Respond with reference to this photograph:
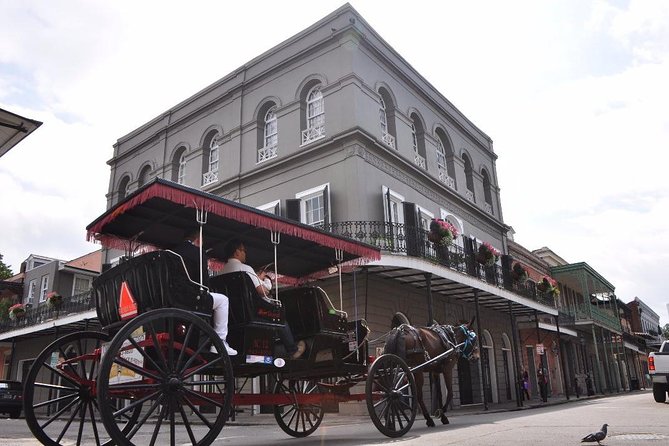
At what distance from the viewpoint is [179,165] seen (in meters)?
22.2

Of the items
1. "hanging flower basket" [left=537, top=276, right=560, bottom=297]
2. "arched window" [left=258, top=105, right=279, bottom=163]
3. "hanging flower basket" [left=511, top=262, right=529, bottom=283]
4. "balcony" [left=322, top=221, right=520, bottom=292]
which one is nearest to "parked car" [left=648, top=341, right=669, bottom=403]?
"balcony" [left=322, top=221, right=520, bottom=292]

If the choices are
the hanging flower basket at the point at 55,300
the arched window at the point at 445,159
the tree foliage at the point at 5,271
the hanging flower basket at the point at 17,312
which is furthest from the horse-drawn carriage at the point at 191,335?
the tree foliage at the point at 5,271

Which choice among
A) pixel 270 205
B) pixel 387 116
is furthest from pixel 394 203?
pixel 270 205

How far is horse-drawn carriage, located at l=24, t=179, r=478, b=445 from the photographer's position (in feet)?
15.3

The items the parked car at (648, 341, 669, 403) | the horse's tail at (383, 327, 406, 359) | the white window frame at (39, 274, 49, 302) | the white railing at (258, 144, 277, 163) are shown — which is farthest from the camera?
the white window frame at (39, 274, 49, 302)

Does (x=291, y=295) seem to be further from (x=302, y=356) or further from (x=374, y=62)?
(x=374, y=62)

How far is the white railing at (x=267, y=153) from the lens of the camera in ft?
61.6

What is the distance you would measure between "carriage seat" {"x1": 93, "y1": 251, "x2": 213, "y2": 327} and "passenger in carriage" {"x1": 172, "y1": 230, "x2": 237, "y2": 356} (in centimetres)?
13

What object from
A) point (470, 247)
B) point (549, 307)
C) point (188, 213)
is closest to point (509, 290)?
point (470, 247)

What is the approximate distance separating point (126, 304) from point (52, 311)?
20.4 metres

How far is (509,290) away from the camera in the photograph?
19969 mm

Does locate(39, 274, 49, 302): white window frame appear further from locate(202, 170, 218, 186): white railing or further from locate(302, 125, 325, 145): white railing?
locate(302, 125, 325, 145): white railing

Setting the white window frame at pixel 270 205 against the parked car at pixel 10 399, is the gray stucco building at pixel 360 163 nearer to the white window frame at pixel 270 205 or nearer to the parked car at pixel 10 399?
the white window frame at pixel 270 205

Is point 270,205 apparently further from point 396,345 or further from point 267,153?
point 396,345
